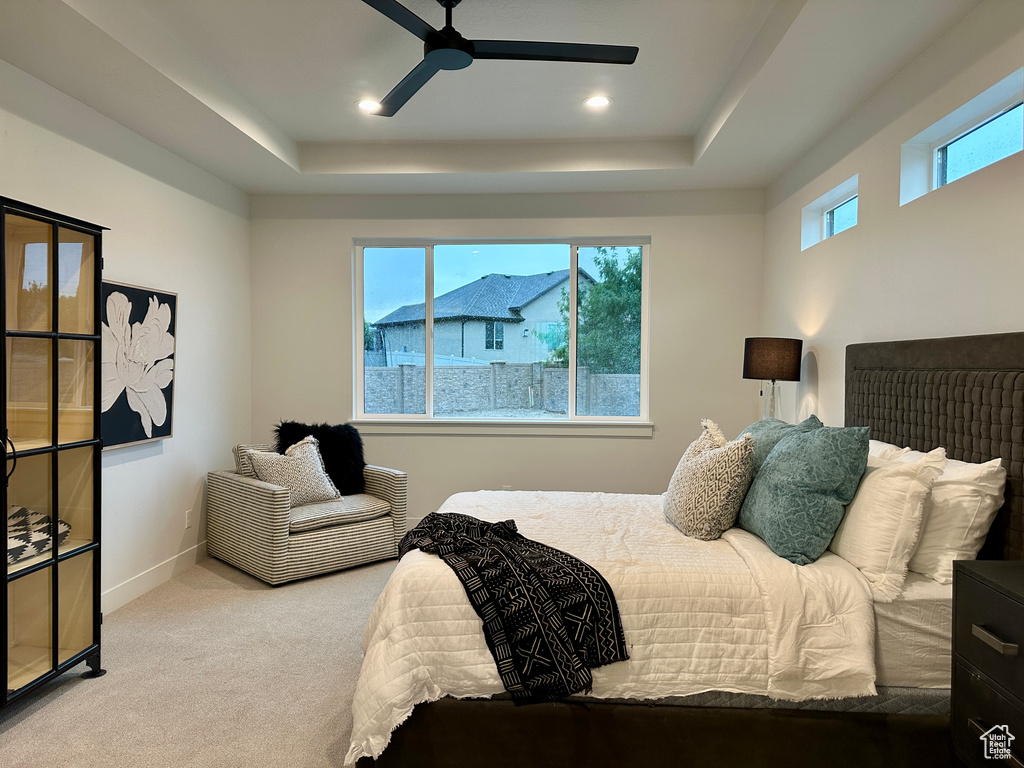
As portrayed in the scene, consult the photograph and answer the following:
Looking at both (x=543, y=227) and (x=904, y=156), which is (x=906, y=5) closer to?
(x=904, y=156)

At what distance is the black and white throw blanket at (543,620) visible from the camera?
72.5 inches

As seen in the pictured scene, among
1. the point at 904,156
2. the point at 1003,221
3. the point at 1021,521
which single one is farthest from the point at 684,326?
the point at 1021,521

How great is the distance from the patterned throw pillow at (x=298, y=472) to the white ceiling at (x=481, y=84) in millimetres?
1856

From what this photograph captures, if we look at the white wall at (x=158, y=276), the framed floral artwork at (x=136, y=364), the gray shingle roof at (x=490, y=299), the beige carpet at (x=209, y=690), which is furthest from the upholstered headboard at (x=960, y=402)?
the white wall at (x=158, y=276)

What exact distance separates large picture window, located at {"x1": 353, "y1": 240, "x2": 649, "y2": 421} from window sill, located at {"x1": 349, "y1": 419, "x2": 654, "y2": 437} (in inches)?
4.4

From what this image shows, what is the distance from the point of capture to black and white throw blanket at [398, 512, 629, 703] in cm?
184

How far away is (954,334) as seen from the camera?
7.59 feet

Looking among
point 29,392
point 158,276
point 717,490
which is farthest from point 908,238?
point 158,276

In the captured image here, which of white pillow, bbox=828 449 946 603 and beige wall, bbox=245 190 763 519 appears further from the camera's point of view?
beige wall, bbox=245 190 763 519

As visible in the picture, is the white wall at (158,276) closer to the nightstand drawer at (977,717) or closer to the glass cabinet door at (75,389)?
the glass cabinet door at (75,389)

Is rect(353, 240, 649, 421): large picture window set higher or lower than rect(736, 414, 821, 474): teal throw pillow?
higher

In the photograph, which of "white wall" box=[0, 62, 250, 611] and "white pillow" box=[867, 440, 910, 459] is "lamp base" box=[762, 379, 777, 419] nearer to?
"white pillow" box=[867, 440, 910, 459]

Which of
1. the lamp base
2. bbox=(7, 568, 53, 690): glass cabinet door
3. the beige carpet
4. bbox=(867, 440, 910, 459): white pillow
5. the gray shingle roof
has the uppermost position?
the gray shingle roof

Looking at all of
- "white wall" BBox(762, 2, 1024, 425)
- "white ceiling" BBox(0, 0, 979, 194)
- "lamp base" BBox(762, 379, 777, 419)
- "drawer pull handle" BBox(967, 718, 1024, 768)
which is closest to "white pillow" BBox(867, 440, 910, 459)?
"white wall" BBox(762, 2, 1024, 425)
